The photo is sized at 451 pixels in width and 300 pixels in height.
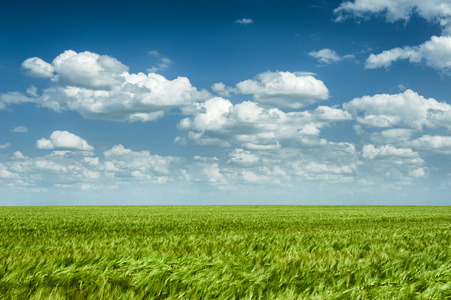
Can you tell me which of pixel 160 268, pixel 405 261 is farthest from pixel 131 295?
pixel 405 261

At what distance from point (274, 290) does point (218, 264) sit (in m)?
1.53

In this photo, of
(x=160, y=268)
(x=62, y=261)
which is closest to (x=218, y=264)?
(x=160, y=268)

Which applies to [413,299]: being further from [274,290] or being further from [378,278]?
[274,290]

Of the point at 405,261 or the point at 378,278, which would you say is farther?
the point at 405,261

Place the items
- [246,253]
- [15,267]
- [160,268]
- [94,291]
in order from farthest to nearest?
[246,253]
[160,268]
[15,267]
[94,291]

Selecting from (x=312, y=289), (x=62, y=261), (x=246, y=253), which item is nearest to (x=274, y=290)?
(x=312, y=289)

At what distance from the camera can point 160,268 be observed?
18.6 ft

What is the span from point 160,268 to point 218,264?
0.96 m

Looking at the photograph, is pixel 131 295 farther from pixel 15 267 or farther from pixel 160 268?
pixel 15 267

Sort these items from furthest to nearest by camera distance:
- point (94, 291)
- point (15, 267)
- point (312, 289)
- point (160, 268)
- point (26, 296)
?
1. point (160, 268)
2. point (15, 267)
3. point (312, 289)
4. point (94, 291)
5. point (26, 296)

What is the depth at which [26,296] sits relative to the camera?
13.3 ft

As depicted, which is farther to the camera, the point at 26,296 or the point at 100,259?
the point at 100,259

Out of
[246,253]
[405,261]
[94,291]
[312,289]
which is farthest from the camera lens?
[246,253]

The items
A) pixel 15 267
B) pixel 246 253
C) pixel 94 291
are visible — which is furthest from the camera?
pixel 246 253
